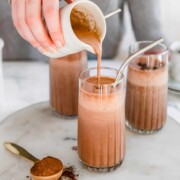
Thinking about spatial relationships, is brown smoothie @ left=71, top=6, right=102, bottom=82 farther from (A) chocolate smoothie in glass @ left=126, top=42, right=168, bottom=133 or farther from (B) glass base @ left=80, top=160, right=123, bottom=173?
(B) glass base @ left=80, top=160, right=123, bottom=173

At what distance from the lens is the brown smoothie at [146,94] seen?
3.13 feet

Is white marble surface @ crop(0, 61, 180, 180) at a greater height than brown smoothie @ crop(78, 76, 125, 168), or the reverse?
brown smoothie @ crop(78, 76, 125, 168)

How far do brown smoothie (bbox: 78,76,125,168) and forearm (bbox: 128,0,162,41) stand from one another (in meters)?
0.68

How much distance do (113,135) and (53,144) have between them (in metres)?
0.17

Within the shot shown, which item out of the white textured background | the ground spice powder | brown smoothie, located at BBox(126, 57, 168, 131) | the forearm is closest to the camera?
the ground spice powder

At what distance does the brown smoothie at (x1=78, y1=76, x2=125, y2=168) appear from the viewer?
2.64 ft

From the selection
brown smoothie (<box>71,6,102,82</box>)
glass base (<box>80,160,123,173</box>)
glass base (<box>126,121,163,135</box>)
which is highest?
brown smoothie (<box>71,6,102,82</box>)

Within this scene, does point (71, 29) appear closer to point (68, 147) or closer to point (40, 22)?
point (40, 22)

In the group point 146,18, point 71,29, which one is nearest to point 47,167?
point 71,29

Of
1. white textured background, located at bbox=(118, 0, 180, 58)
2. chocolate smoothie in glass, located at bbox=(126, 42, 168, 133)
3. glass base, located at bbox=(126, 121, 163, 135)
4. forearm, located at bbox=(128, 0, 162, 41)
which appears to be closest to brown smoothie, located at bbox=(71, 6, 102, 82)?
chocolate smoothie in glass, located at bbox=(126, 42, 168, 133)

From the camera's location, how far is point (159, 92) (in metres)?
0.97

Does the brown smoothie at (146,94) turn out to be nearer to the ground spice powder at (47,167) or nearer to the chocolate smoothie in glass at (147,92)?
the chocolate smoothie in glass at (147,92)

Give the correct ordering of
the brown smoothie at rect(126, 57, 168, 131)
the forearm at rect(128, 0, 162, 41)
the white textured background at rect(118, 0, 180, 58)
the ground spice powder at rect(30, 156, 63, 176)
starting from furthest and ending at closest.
→ 1. the white textured background at rect(118, 0, 180, 58)
2. the forearm at rect(128, 0, 162, 41)
3. the brown smoothie at rect(126, 57, 168, 131)
4. the ground spice powder at rect(30, 156, 63, 176)

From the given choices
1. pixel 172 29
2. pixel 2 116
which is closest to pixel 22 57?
pixel 2 116
